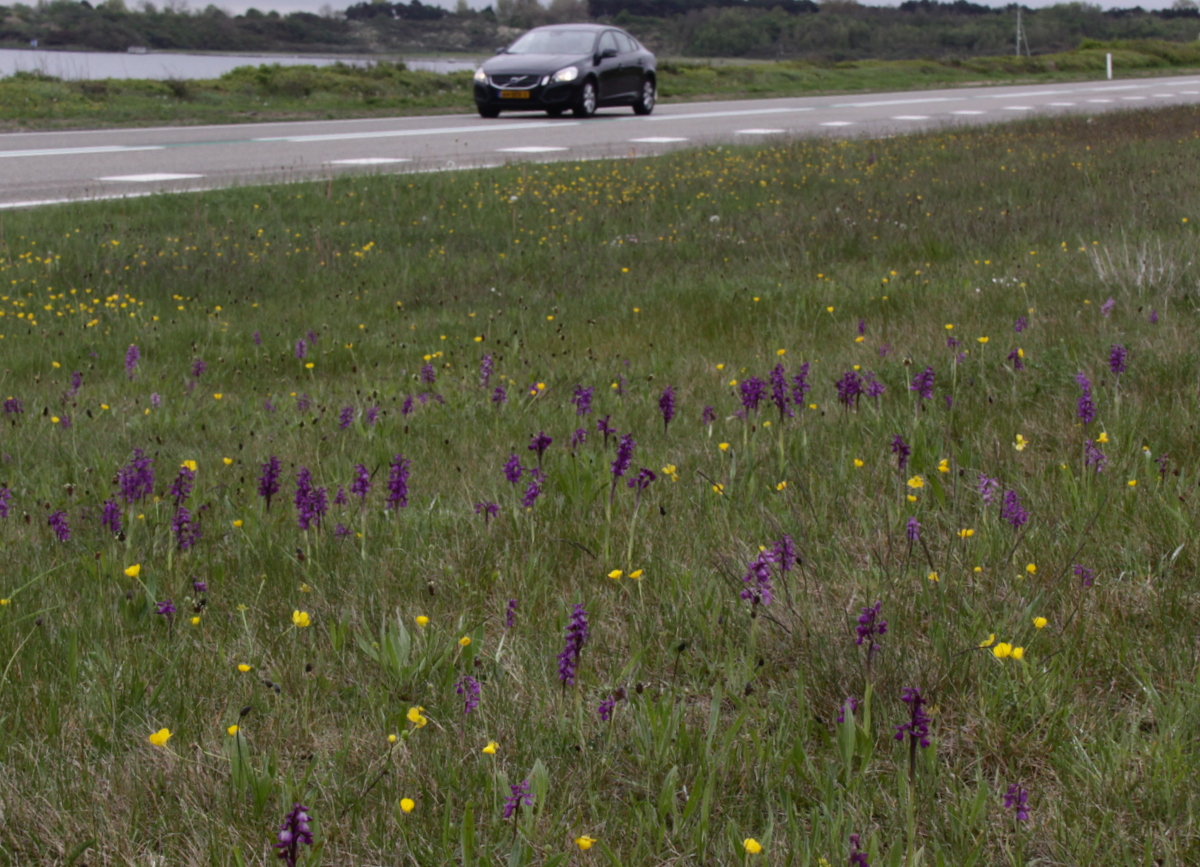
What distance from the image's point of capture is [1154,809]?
1.77m

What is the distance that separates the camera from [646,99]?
23453 mm

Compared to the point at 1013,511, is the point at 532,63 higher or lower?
higher

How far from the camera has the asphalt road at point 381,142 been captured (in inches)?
491

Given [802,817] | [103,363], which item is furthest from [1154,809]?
[103,363]

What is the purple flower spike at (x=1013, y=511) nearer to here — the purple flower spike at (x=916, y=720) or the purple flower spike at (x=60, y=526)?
the purple flower spike at (x=916, y=720)

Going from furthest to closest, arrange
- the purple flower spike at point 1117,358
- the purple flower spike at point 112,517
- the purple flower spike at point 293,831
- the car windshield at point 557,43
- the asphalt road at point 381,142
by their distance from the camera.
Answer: the car windshield at point 557,43 < the asphalt road at point 381,142 < the purple flower spike at point 1117,358 < the purple flower spike at point 112,517 < the purple flower spike at point 293,831

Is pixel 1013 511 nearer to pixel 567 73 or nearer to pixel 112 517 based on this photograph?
pixel 112 517

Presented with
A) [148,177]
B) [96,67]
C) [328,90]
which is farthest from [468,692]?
[96,67]

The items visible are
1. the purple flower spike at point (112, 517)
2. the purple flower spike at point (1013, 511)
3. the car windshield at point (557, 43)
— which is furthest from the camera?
the car windshield at point (557, 43)

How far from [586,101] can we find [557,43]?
161 cm

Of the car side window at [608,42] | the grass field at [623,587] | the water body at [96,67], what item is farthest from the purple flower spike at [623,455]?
the water body at [96,67]

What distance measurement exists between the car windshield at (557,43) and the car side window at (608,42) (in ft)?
0.70

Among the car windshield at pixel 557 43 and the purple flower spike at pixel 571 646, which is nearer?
the purple flower spike at pixel 571 646

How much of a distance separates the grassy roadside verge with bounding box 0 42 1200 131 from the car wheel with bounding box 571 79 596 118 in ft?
12.8
